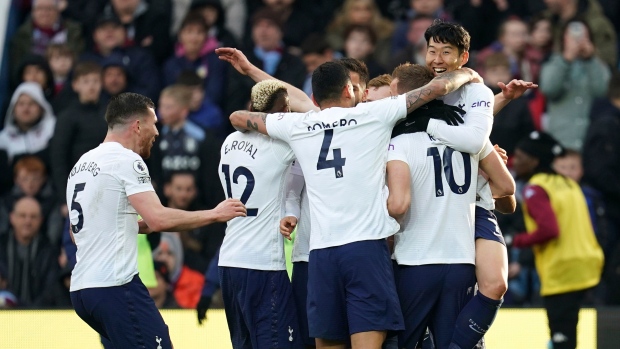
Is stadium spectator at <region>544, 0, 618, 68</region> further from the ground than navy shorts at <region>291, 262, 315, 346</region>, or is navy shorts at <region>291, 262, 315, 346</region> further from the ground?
stadium spectator at <region>544, 0, 618, 68</region>

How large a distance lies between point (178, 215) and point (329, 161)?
978mm

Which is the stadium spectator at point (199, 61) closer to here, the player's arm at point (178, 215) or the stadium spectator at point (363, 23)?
the stadium spectator at point (363, 23)

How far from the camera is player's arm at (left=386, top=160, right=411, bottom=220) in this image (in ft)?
25.2

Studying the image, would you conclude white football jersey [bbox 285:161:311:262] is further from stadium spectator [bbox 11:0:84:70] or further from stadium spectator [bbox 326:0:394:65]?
stadium spectator [bbox 11:0:84:70]

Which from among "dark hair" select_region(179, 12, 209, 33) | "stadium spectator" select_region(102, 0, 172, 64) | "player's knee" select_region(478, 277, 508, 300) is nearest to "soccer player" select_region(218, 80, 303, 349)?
Result: "player's knee" select_region(478, 277, 508, 300)

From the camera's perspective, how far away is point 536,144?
35.7ft

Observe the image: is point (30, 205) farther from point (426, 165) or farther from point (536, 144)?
point (426, 165)

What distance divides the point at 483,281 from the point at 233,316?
1.69 meters

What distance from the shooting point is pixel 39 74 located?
13805 mm

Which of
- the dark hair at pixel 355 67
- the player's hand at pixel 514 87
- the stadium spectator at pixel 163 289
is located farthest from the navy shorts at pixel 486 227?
the stadium spectator at pixel 163 289

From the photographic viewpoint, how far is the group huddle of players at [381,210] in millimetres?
7730

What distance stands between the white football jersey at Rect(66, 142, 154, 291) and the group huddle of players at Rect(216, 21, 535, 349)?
2.59 feet

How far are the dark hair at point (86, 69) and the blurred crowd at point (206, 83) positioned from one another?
2 cm

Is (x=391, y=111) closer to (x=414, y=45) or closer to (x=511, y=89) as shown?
(x=511, y=89)
